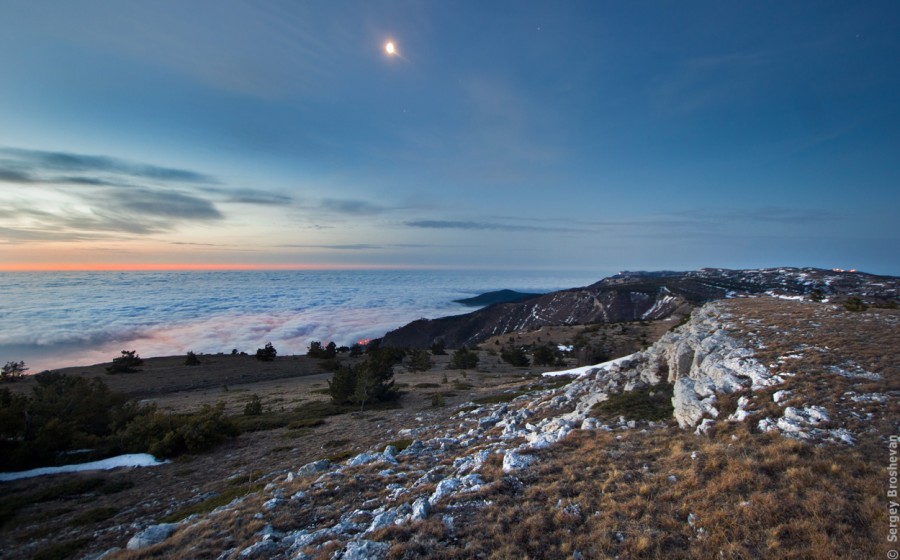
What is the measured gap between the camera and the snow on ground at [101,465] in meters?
13.6

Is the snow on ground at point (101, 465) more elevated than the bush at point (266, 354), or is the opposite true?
the snow on ground at point (101, 465)

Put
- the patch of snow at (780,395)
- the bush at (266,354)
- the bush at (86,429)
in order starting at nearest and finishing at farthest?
the patch of snow at (780,395) → the bush at (86,429) → the bush at (266,354)

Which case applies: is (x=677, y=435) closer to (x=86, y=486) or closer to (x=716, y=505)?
(x=716, y=505)

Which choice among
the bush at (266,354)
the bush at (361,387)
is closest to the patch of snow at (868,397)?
the bush at (361,387)

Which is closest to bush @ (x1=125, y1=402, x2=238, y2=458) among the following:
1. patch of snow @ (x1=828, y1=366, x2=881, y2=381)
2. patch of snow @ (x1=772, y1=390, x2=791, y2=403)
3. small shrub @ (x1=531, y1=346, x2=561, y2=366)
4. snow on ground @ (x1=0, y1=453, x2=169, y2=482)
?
snow on ground @ (x1=0, y1=453, x2=169, y2=482)

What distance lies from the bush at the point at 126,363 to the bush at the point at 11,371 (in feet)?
24.8

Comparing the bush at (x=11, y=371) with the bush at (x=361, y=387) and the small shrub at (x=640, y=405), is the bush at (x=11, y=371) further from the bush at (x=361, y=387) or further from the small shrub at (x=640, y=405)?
the small shrub at (x=640, y=405)

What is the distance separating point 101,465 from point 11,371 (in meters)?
43.8

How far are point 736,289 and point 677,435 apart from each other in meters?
183

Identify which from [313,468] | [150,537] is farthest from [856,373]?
[150,537]

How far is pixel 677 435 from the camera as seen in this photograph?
957 centimetres

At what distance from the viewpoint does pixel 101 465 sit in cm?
1470

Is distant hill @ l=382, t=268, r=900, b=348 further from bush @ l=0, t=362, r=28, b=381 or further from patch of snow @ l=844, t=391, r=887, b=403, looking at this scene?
patch of snow @ l=844, t=391, r=887, b=403

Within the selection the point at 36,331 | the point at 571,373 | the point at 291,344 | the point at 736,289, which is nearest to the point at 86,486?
the point at 571,373
